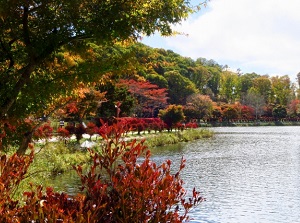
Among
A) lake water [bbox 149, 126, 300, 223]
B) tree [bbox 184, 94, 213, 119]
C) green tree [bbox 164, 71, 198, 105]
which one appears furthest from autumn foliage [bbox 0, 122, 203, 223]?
green tree [bbox 164, 71, 198, 105]

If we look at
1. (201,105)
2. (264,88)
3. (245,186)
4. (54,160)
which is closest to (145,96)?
(201,105)

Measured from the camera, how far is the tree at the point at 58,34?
4898mm

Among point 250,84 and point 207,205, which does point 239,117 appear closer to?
point 250,84

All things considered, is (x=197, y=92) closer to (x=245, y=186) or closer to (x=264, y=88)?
(x=264, y=88)

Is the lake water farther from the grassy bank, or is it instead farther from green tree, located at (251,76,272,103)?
green tree, located at (251,76,272,103)

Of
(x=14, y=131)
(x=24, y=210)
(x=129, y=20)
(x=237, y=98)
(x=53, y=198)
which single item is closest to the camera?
(x=24, y=210)

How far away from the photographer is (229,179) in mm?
12664

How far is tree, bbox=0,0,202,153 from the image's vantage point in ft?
16.1

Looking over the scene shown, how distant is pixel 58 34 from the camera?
5090 mm

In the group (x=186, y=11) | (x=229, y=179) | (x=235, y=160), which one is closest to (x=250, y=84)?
(x=235, y=160)

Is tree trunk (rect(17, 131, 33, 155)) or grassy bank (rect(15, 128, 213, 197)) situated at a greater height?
tree trunk (rect(17, 131, 33, 155))

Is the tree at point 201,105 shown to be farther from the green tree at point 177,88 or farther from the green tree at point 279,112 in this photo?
the green tree at point 279,112

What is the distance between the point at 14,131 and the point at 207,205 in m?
5.15

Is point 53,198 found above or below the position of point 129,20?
below
